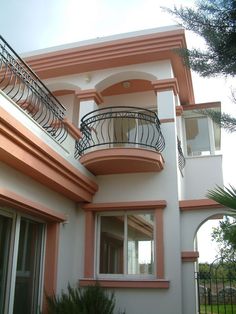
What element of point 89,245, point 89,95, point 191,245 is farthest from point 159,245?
point 89,95

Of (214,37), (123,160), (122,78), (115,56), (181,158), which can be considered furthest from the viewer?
(122,78)

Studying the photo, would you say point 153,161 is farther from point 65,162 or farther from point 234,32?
point 234,32

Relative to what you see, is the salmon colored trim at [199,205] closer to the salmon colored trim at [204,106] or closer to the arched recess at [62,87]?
the salmon colored trim at [204,106]

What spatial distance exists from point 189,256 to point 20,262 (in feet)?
10.2

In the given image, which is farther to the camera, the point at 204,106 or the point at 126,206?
the point at 204,106

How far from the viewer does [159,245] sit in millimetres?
7562

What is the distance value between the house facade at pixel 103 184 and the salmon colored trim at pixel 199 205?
0.02m

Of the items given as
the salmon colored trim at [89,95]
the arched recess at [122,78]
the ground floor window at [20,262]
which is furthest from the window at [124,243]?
the arched recess at [122,78]

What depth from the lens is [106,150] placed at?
7.66 meters

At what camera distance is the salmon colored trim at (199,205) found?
767 centimetres

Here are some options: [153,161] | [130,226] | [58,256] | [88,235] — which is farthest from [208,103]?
[58,256]

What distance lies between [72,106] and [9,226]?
16.0 ft

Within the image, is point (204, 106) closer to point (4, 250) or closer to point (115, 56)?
point (115, 56)

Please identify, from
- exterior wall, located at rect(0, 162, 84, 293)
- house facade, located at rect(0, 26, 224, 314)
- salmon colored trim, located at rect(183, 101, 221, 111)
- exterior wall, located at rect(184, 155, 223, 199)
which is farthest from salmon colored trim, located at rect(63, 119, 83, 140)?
salmon colored trim, located at rect(183, 101, 221, 111)
